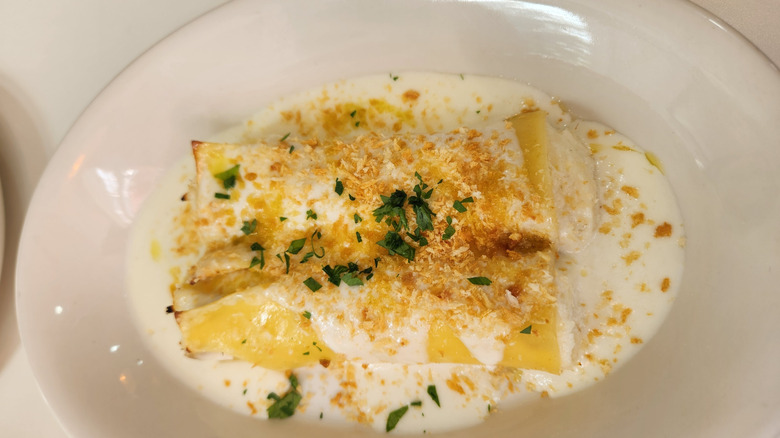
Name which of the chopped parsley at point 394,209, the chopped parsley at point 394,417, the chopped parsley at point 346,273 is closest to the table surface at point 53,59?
the chopped parsley at point 394,209

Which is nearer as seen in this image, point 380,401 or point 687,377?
point 687,377

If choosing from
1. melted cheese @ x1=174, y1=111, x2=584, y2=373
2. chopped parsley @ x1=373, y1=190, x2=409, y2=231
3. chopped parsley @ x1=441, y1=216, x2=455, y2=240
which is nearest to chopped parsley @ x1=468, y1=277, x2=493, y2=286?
melted cheese @ x1=174, y1=111, x2=584, y2=373

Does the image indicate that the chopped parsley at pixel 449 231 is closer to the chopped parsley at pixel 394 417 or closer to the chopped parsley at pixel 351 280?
the chopped parsley at pixel 351 280

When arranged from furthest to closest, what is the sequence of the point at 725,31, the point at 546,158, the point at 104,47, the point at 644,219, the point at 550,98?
the point at 104,47
the point at 550,98
the point at 644,219
the point at 546,158
the point at 725,31

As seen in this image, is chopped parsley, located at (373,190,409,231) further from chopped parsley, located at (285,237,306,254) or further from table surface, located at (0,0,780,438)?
table surface, located at (0,0,780,438)

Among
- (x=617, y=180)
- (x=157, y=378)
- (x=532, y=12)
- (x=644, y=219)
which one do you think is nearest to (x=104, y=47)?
(x=157, y=378)

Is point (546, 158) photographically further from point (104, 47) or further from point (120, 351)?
point (104, 47)

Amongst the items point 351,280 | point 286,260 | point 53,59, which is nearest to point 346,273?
point 351,280
